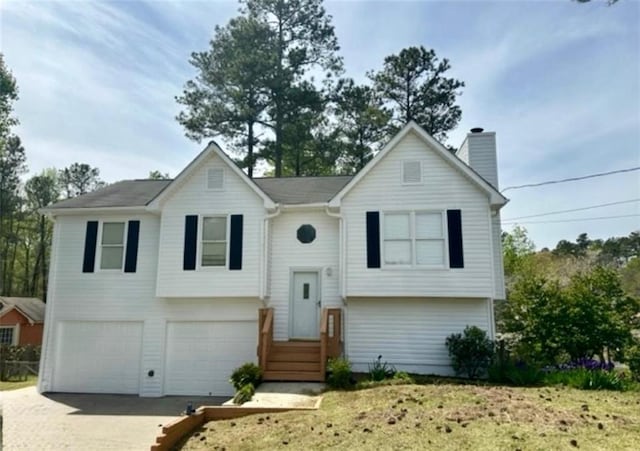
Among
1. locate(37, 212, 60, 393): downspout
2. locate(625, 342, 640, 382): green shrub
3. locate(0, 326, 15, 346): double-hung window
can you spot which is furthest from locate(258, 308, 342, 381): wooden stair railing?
locate(0, 326, 15, 346): double-hung window

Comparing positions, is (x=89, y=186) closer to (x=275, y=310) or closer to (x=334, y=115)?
(x=334, y=115)

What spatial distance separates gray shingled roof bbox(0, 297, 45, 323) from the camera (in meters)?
27.7

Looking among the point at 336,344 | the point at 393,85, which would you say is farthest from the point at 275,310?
the point at 393,85

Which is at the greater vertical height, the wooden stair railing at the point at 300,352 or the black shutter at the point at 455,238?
the black shutter at the point at 455,238

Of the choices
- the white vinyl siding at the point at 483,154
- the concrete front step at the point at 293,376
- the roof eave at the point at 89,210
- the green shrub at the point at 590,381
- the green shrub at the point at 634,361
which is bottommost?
the concrete front step at the point at 293,376

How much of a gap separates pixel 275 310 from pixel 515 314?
25.2ft

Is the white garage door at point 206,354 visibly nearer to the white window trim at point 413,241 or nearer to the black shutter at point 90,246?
the black shutter at point 90,246

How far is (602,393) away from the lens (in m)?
8.57

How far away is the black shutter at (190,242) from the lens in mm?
12367

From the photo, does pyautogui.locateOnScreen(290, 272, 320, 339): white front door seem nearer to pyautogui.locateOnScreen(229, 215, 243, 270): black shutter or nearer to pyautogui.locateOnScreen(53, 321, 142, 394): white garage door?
pyautogui.locateOnScreen(229, 215, 243, 270): black shutter

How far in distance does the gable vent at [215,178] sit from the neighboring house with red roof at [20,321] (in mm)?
22734

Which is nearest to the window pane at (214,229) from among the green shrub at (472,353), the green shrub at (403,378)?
the green shrub at (403,378)

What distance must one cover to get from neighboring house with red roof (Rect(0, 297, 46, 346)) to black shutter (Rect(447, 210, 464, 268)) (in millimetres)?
28542

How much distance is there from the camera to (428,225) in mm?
11938
